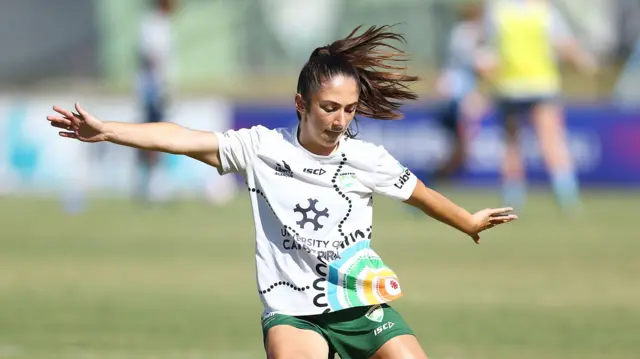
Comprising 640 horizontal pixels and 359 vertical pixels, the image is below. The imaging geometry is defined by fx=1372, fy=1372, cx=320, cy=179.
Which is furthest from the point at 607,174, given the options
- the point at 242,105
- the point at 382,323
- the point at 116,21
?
the point at 382,323

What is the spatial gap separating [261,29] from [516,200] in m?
12.4

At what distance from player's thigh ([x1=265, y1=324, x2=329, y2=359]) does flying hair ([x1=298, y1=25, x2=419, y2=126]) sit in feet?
3.35

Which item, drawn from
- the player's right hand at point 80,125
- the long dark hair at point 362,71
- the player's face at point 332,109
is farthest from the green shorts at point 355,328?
the player's right hand at point 80,125

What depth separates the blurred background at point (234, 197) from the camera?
944 centimetres

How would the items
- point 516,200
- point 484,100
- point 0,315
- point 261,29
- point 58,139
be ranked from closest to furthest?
point 0,315, point 516,200, point 58,139, point 484,100, point 261,29

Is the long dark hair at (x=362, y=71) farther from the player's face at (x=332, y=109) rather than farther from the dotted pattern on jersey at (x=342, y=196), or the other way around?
the dotted pattern on jersey at (x=342, y=196)

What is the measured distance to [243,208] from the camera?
64.8ft

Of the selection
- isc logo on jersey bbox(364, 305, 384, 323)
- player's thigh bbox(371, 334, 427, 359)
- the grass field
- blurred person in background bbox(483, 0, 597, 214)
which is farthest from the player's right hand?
blurred person in background bbox(483, 0, 597, 214)

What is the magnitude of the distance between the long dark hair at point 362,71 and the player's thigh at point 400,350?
3.36 feet

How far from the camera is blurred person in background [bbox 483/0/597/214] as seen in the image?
60.7 ft

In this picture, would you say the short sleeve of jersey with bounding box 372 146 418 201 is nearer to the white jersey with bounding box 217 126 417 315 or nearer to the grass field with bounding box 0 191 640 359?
the white jersey with bounding box 217 126 417 315

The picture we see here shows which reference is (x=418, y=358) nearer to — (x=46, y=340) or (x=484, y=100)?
(x=46, y=340)

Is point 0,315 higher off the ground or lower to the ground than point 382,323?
higher

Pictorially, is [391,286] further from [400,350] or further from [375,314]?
[400,350]
